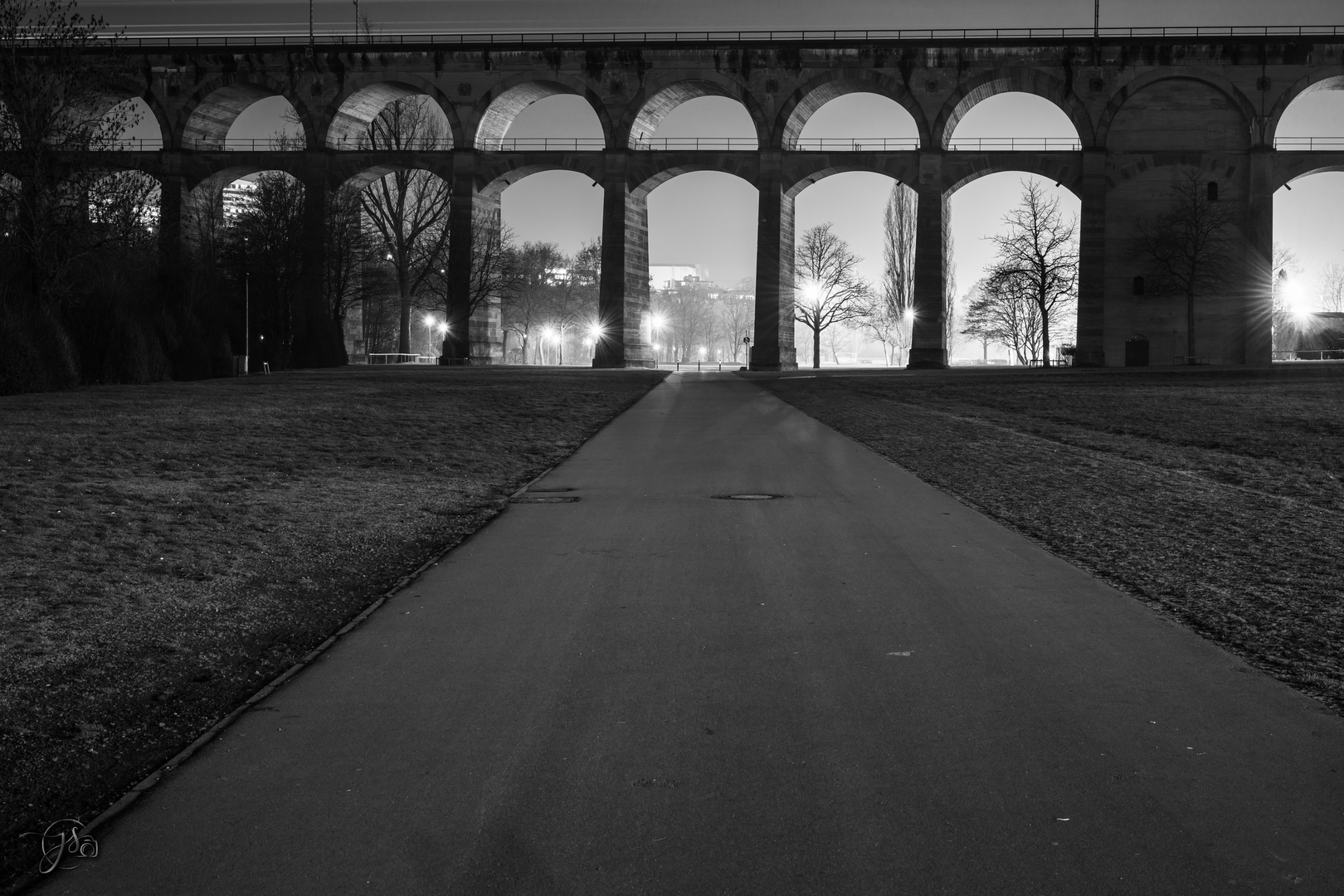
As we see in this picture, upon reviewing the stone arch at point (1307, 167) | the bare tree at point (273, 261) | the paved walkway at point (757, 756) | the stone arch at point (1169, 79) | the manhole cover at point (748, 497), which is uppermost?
the stone arch at point (1169, 79)

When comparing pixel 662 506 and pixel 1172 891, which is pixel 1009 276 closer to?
pixel 662 506

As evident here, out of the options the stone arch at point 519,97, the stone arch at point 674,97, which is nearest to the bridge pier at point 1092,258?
the stone arch at point 674,97

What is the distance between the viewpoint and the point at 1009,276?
66.3 meters

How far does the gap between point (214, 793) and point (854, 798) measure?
235cm

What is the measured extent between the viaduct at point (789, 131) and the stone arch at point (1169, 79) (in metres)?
0.10

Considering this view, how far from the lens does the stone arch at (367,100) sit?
2470 inches

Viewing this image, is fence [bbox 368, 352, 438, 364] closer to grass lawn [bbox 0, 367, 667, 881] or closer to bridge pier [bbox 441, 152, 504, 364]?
bridge pier [bbox 441, 152, 504, 364]

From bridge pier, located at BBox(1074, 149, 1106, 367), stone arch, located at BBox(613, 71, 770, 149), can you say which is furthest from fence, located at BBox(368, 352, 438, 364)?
bridge pier, located at BBox(1074, 149, 1106, 367)

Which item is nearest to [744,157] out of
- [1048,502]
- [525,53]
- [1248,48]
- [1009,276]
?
[525,53]

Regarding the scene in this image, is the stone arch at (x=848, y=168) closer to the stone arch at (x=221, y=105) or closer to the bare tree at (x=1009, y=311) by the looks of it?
the bare tree at (x=1009, y=311)

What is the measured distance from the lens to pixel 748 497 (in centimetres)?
1179

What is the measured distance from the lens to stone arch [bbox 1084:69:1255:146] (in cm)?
5897

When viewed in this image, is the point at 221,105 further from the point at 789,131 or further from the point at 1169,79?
the point at 1169,79
